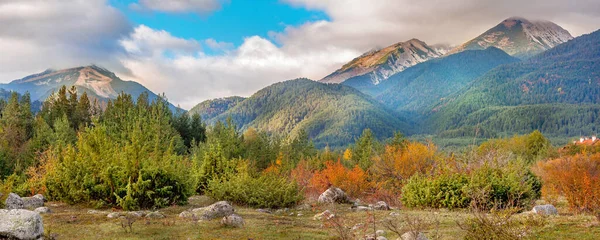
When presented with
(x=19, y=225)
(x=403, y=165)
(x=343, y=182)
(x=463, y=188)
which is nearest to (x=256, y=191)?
(x=463, y=188)

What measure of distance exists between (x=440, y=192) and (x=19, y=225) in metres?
21.6

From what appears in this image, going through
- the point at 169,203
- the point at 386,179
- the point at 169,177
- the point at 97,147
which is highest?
the point at 97,147

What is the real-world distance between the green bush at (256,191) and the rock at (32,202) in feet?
33.5

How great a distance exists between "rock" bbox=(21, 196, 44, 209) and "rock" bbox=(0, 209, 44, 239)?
11493 mm

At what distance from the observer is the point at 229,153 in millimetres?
44469

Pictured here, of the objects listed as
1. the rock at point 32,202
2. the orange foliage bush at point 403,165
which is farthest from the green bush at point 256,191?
the orange foliage bush at point 403,165

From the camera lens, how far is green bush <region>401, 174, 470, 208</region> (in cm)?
2528

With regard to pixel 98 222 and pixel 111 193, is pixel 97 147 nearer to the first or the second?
pixel 111 193

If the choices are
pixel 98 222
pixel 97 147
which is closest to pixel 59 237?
pixel 98 222

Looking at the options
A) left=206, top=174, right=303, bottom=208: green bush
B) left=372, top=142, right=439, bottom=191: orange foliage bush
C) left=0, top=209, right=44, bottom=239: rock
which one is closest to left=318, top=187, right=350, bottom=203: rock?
left=206, top=174, right=303, bottom=208: green bush

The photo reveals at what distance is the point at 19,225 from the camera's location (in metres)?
12.7

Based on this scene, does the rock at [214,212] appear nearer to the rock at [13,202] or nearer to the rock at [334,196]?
the rock at [13,202]

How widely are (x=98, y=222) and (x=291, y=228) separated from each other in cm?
853

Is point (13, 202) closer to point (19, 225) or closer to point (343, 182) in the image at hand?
point (19, 225)
